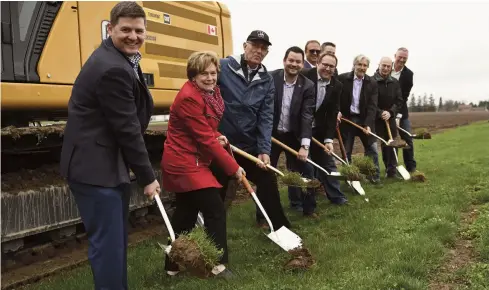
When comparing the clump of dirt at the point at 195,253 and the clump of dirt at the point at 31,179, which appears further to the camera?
the clump of dirt at the point at 31,179

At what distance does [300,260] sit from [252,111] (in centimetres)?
158

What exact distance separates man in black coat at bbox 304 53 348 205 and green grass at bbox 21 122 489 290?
0.34 metres

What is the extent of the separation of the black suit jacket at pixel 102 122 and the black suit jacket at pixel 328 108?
384 cm

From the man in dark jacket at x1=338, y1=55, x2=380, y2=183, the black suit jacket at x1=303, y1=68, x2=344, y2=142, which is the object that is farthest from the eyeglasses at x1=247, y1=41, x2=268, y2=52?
the man in dark jacket at x1=338, y1=55, x2=380, y2=183

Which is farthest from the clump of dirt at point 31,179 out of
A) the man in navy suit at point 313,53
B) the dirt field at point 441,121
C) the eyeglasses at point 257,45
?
the dirt field at point 441,121

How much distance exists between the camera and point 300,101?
19.8 feet

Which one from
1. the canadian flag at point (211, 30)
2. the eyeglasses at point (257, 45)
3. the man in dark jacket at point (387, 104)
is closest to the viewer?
Answer: the eyeglasses at point (257, 45)

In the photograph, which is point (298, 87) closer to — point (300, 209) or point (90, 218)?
point (300, 209)

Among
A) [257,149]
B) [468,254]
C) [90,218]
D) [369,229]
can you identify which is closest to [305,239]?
[369,229]

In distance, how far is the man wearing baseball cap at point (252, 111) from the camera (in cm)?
502

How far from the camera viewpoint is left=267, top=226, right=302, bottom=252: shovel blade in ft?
15.9

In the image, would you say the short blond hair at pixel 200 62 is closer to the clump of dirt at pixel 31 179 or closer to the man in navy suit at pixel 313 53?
the clump of dirt at pixel 31 179

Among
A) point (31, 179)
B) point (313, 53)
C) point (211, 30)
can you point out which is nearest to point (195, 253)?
point (31, 179)

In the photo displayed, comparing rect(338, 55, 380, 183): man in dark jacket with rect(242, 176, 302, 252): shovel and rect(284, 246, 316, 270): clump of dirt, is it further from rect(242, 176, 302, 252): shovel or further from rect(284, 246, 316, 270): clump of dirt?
rect(284, 246, 316, 270): clump of dirt
